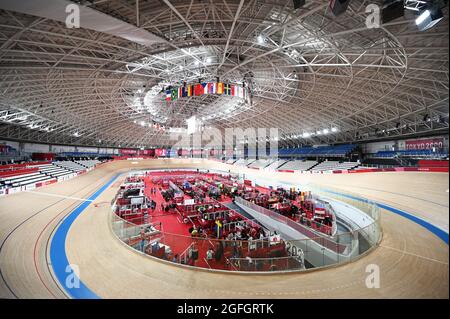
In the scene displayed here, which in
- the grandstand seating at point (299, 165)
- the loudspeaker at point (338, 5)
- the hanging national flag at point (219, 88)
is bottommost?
the grandstand seating at point (299, 165)

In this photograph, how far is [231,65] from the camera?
59.3ft

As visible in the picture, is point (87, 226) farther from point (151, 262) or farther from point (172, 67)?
point (172, 67)

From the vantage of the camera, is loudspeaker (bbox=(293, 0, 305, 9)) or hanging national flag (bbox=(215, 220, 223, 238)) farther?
hanging national flag (bbox=(215, 220, 223, 238))

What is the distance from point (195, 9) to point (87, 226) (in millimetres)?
12917

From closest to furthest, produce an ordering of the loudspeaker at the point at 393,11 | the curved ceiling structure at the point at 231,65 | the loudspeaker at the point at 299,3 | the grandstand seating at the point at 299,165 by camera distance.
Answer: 1. the loudspeaker at the point at 299,3
2. the loudspeaker at the point at 393,11
3. the curved ceiling structure at the point at 231,65
4. the grandstand seating at the point at 299,165

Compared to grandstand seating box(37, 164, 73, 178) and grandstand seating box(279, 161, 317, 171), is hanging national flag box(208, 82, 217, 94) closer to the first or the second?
grandstand seating box(37, 164, 73, 178)

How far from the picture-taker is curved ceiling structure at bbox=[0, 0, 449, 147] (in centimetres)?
873

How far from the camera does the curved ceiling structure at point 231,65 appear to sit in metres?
8.73

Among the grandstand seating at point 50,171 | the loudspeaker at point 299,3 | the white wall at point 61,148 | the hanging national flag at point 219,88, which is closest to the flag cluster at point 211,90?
the hanging national flag at point 219,88

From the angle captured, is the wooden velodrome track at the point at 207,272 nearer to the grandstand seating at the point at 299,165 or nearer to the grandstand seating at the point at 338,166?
the grandstand seating at the point at 338,166

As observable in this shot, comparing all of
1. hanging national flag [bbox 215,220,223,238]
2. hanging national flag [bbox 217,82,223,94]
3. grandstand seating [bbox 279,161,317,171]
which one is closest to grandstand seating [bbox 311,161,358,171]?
grandstand seating [bbox 279,161,317,171]

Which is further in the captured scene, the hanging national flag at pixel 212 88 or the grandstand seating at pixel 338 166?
the grandstand seating at pixel 338 166
